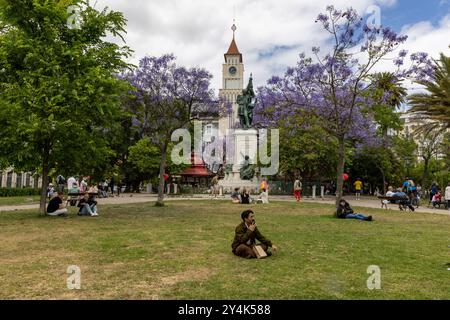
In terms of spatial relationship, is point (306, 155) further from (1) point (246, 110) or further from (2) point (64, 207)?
(2) point (64, 207)

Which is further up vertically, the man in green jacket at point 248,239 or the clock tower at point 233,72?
the clock tower at point 233,72

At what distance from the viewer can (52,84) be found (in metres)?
13.5

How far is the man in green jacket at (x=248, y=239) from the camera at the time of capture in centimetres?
773

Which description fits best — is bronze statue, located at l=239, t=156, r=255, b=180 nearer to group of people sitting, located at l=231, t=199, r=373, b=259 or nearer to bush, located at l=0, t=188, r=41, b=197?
bush, located at l=0, t=188, r=41, b=197

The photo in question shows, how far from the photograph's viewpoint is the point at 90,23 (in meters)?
14.9

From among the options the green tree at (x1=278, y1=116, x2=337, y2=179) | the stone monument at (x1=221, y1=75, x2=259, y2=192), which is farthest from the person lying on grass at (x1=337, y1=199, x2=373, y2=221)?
the stone monument at (x1=221, y1=75, x2=259, y2=192)

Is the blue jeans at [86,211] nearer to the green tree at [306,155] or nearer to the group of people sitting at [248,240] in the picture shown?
the group of people sitting at [248,240]

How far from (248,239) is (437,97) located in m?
23.1

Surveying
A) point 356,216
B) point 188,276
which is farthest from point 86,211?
point 356,216

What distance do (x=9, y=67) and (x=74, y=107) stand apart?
2.75 metres

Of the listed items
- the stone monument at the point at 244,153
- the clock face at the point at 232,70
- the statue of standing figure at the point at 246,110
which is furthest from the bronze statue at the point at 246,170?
the clock face at the point at 232,70

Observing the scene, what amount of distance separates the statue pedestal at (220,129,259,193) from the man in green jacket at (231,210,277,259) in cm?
2577

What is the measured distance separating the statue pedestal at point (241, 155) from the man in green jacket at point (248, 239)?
84.6 ft
